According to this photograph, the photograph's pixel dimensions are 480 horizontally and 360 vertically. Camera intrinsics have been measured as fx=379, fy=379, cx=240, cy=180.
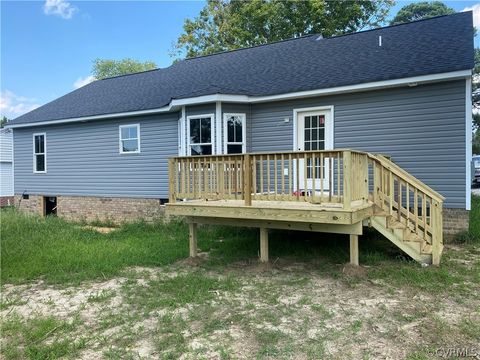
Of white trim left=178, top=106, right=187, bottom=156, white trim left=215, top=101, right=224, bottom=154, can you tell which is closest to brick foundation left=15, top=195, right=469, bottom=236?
white trim left=178, top=106, right=187, bottom=156

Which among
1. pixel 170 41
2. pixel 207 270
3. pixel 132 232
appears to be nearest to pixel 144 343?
pixel 207 270

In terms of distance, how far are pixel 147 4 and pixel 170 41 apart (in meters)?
14.9

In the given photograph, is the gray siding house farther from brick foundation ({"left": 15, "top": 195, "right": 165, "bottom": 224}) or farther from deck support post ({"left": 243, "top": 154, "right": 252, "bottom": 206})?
deck support post ({"left": 243, "top": 154, "right": 252, "bottom": 206})

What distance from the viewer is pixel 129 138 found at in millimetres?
11625

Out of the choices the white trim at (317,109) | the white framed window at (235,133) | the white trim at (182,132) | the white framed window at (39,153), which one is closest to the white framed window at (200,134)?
the white trim at (182,132)

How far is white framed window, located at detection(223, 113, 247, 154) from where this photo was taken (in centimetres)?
922

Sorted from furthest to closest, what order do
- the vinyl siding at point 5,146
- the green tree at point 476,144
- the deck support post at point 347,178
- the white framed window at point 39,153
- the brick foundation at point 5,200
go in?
the green tree at point 476,144 < the vinyl siding at point 5,146 < the brick foundation at point 5,200 < the white framed window at point 39,153 < the deck support post at point 347,178

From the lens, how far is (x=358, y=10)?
74.7 ft

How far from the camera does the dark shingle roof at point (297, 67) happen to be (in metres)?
8.02

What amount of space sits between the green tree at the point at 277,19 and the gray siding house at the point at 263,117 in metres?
10.8

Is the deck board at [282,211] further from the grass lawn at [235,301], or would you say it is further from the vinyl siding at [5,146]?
the vinyl siding at [5,146]

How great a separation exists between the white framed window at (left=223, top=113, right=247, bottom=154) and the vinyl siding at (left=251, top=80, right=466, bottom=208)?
4.82 feet

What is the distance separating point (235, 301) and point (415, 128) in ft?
17.8

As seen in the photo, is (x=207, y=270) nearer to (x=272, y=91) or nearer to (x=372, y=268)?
(x=372, y=268)
